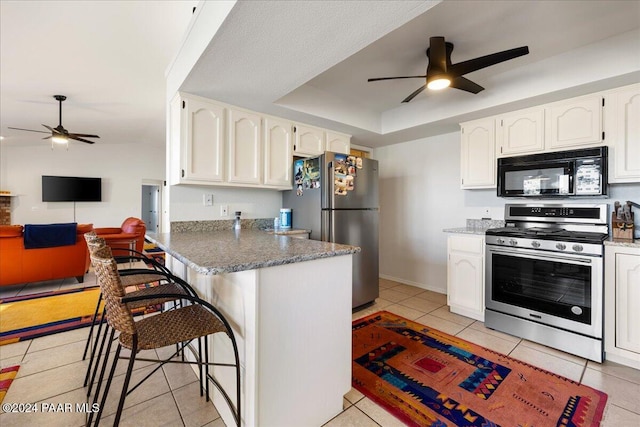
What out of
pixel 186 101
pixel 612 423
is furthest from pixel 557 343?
pixel 186 101

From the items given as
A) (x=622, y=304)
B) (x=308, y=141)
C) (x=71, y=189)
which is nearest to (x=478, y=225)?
(x=622, y=304)

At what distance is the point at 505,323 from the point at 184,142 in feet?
10.9

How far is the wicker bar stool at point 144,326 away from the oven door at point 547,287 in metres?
2.46

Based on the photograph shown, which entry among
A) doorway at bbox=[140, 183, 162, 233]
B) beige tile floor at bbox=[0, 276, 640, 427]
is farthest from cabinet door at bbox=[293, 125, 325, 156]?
doorway at bbox=[140, 183, 162, 233]

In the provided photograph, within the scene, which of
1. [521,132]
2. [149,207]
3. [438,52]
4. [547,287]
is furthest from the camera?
[149,207]

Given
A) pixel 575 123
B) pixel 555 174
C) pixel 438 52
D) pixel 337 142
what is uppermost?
pixel 438 52

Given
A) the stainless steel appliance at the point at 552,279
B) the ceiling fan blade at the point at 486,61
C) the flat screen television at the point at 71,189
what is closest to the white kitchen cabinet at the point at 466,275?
the stainless steel appliance at the point at 552,279

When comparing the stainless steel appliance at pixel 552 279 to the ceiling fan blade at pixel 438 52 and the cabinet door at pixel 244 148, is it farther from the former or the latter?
the cabinet door at pixel 244 148

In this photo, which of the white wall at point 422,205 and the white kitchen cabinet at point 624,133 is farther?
the white wall at point 422,205

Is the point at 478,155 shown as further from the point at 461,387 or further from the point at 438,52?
the point at 461,387

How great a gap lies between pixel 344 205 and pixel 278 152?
94 centimetres

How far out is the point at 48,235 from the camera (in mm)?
3477

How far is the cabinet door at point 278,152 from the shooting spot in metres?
2.94

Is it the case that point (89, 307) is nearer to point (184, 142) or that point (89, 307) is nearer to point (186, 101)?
point (184, 142)
